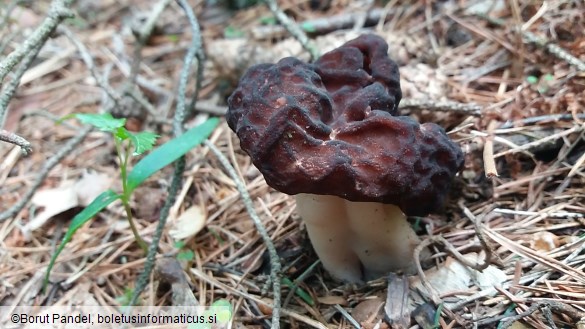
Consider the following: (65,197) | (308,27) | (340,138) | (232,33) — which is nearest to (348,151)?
(340,138)

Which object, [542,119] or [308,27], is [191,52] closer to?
[308,27]

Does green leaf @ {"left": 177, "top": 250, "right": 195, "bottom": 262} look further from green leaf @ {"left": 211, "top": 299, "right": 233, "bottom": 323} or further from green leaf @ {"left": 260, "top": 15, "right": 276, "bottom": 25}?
green leaf @ {"left": 260, "top": 15, "right": 276, "bottom": 25}

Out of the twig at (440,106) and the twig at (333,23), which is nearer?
the twig at (440,106)

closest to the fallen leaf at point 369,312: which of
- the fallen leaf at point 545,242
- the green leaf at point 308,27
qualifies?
the fallen leaf at point 545,242

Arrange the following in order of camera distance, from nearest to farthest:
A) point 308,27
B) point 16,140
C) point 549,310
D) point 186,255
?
1. point 16,140
2. point 549,310
3. point 186,255
4. point 308,27

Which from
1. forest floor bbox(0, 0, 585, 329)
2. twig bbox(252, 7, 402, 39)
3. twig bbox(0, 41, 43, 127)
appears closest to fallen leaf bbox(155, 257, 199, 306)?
forest floor bbox(0, 0, 585, 329)

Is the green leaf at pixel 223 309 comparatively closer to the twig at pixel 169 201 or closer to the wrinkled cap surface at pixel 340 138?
the twig at pixel 169 201

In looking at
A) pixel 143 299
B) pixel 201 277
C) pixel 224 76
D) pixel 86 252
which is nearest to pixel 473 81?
pixel 224 76
